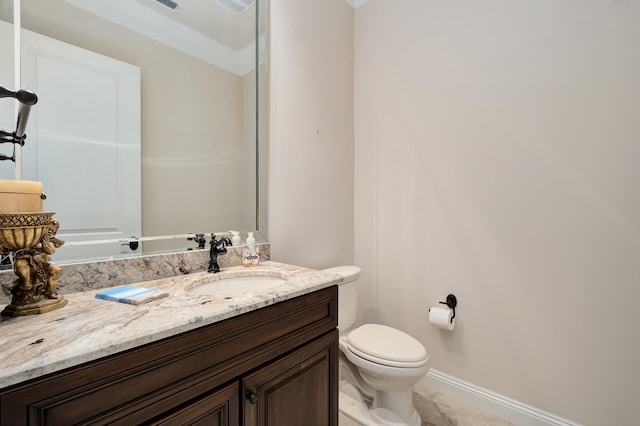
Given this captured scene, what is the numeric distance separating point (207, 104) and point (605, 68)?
183 cm

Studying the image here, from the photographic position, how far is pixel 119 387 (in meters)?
0.57

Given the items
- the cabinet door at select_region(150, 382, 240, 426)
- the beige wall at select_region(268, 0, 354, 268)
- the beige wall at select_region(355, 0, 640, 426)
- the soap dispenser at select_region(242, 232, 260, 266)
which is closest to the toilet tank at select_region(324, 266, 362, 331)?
the beige wall at select_region(268, 0, 354, 268)

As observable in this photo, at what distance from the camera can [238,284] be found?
1196mm

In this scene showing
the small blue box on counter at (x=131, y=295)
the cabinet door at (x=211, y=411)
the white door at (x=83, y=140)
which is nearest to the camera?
the cabinet door at (x=211, y=411)

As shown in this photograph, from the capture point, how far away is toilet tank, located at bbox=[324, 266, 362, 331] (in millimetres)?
1612

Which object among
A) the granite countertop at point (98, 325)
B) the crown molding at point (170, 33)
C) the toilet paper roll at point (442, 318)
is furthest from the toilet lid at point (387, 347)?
the crown molding at point (170, 33)

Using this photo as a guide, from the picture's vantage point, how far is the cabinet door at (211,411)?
2.14 ft

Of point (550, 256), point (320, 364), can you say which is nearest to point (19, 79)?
point (320, 364)

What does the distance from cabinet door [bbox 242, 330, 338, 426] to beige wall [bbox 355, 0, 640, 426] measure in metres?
0.94

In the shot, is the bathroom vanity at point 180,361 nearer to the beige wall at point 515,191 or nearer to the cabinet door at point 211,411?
the cabinet door at point 211,411

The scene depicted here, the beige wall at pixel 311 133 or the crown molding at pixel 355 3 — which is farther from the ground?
the crown molding at pixel 355 3

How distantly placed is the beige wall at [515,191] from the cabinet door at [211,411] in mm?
1345

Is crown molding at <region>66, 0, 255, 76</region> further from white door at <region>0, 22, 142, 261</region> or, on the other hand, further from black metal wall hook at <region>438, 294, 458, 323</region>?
black metal wall hook at <region>438, 294, 458, 323</region>

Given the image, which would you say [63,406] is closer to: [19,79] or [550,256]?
[19,79]
